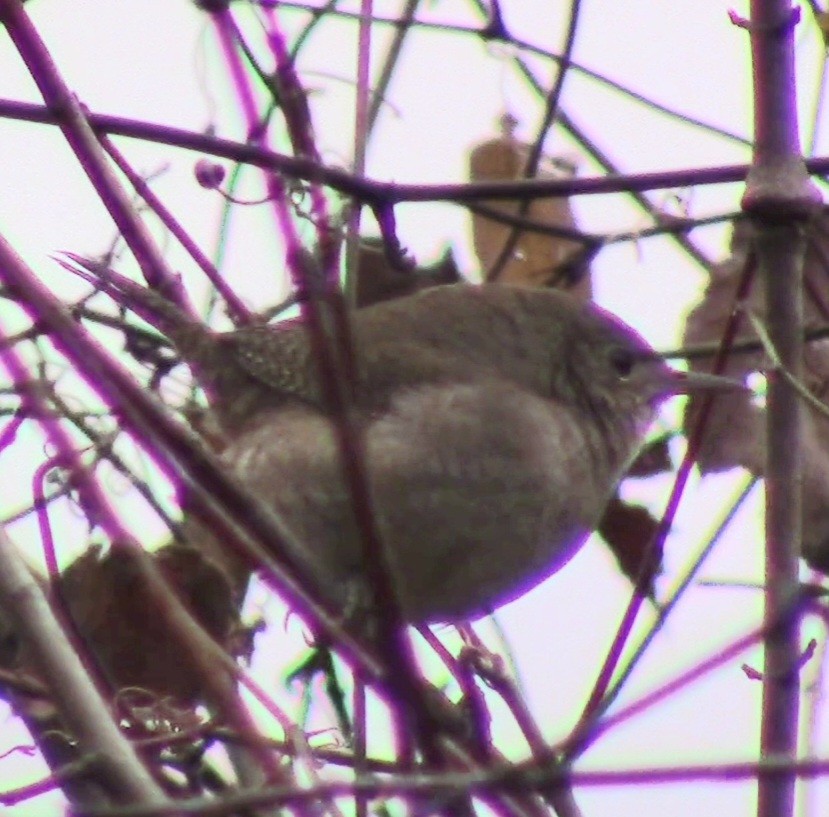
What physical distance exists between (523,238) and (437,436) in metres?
0.60

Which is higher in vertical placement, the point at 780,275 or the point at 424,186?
the point at 424,186

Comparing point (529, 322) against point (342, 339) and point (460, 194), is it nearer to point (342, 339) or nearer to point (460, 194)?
point (460, 194)

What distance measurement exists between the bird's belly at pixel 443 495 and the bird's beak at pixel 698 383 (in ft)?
1.26

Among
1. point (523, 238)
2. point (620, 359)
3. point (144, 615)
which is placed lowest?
point (144, 615)

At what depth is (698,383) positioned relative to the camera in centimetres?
308

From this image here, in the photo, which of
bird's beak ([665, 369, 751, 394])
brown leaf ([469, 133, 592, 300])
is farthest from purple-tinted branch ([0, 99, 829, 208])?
brown leaf ([469, 133, 592, 300])

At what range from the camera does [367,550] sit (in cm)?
131

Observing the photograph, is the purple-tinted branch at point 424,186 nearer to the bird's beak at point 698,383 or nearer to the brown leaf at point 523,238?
the bird's beak at point 698,383

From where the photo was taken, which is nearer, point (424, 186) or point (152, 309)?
point (424, 186)

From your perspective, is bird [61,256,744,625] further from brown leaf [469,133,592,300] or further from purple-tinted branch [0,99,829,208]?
purple-tinted branch [0,99,829,208]

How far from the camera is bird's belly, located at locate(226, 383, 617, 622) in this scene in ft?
11.0

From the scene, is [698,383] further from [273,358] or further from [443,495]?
[273,358]

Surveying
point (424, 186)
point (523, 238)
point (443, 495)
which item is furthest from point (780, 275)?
point (523, 238)

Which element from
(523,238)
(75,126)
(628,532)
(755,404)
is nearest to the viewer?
(75,126)
